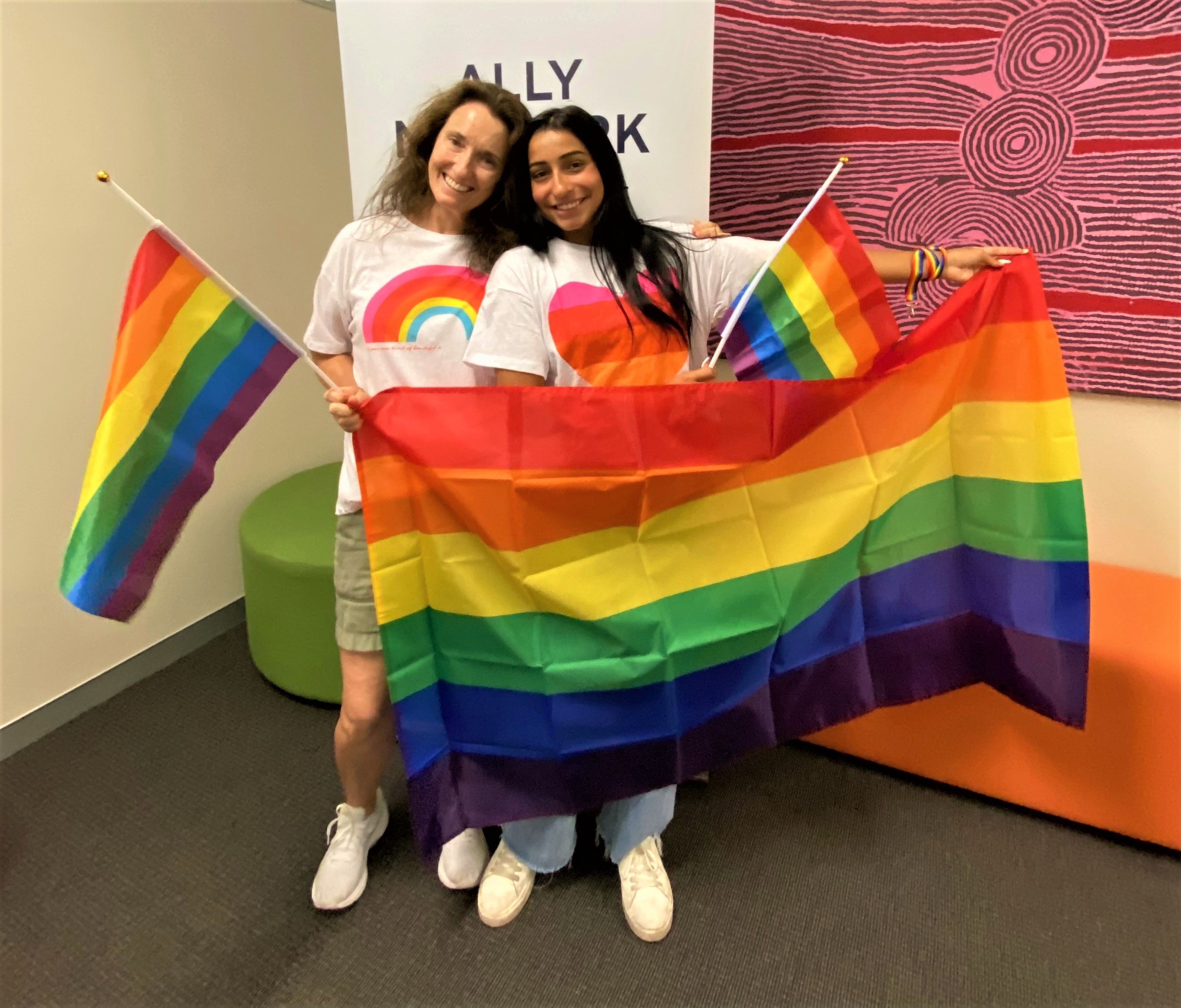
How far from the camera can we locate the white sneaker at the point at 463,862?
153 centimetres

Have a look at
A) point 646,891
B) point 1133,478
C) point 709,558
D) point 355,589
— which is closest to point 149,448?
point 355,589

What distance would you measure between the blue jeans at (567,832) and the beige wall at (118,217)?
52.4 inches

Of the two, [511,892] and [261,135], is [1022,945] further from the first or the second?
[261,135]

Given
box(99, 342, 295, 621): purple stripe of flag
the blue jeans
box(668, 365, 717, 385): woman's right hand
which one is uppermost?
box(668, 365, 717, 385): woman's right hand

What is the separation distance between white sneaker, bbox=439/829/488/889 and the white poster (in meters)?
1.23

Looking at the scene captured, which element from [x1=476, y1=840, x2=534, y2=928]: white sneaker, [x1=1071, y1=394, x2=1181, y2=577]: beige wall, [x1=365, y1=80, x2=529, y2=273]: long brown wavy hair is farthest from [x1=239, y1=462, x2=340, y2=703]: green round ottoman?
[x1=1071, y1=394, x2=1181, y2=577]: beige wall

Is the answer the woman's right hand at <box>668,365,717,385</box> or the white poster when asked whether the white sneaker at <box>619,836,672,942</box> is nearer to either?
the woman's right hand at <box>668,365,717,385</box>

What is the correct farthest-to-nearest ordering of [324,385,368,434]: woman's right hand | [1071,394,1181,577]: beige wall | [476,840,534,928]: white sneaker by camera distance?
[1071,394,1181,577]: beige wall, [476,840,534,928]: white sneaker, [324,385,368,434]: woman's right hand

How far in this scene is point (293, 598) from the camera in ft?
6.47

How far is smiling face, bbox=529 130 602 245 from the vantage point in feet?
4.17

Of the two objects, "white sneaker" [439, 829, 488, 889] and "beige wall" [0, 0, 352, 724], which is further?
"beige wall" [0, 0, 352, 724]

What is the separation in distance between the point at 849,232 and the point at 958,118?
1.89ft

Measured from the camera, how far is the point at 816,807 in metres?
1.74

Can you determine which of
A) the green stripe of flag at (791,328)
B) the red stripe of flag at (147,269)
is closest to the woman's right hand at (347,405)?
the red stripe of flag at (147,269)
